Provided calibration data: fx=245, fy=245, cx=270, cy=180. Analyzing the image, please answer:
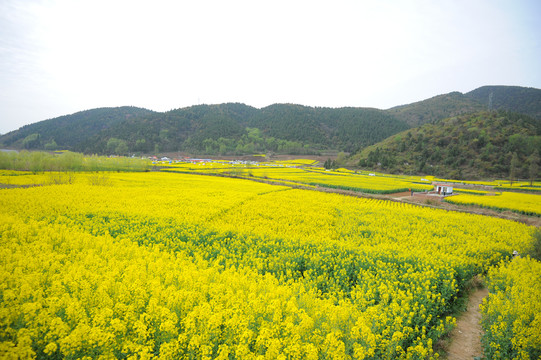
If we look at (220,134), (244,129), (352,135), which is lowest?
(220,134)

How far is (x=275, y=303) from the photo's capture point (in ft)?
17.6

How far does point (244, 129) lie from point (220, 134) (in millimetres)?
21944

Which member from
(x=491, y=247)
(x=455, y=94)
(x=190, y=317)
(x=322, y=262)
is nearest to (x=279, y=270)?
(x=322, y=262)

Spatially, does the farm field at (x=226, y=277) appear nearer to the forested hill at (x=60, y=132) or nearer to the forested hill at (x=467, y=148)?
the forested hill at (x=467, y=148)

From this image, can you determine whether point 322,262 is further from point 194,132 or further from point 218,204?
point 194,132

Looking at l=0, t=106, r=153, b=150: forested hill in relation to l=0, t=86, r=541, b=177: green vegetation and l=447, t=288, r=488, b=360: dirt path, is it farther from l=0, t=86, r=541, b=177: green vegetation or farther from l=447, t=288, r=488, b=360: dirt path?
l=447, t=288, r=488, b=360: dirt path

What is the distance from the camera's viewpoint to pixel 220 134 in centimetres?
13900

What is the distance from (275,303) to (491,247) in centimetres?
1361

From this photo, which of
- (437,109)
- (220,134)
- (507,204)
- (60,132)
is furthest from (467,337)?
(437,109)

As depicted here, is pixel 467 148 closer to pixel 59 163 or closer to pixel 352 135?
pixel 352 135

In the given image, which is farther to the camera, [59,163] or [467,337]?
[59,163]

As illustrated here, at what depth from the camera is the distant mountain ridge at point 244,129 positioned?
126 metres

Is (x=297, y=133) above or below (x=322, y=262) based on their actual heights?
above

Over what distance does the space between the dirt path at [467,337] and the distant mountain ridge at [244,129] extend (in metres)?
106
